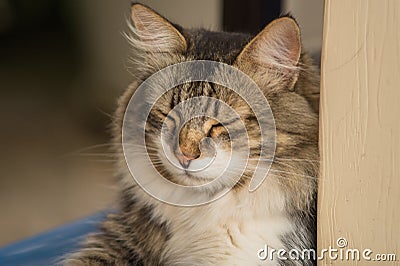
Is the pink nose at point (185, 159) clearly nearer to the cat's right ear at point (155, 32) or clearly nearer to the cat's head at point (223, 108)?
the cat's head at point (223, 108)

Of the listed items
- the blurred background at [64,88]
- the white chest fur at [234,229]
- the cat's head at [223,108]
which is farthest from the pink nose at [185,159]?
the blurred background at [64,88]

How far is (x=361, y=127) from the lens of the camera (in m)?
1.15

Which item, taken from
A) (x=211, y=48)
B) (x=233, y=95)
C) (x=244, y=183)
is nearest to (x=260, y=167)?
(x=244, y=183)

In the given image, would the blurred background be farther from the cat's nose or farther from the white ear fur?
the cat's nose

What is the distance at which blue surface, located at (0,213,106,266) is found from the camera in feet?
5.48

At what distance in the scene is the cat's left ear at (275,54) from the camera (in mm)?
1194

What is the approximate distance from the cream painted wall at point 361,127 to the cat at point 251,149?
98 millimetres

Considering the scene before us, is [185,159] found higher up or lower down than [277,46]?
lower down

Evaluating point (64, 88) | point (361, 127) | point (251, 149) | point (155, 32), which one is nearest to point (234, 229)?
point (251, 149)

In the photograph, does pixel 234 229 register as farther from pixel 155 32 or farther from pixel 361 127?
pixel 155 32

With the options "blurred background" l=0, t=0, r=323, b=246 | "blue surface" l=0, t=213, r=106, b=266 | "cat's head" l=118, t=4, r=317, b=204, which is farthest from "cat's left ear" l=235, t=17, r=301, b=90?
"blurred background" l=0, t=0, r=323, b=246

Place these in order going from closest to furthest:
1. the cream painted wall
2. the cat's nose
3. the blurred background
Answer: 1. the cream painted wall
2. the cat's nose
3. the blurred background

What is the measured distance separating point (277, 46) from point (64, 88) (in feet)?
12.7

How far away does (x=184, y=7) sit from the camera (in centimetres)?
383
